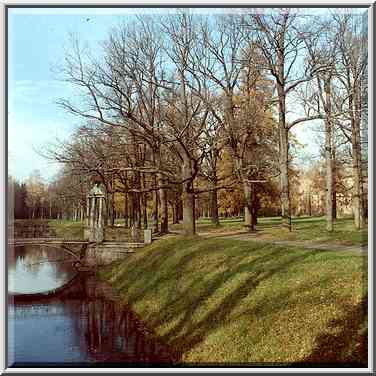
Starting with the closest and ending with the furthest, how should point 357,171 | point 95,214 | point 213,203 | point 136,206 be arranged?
point 357,171 < point 213,203 < point 95,214 < point 136,206

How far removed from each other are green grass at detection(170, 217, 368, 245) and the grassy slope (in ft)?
0.88

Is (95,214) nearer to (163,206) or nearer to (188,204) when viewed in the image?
(163,206)

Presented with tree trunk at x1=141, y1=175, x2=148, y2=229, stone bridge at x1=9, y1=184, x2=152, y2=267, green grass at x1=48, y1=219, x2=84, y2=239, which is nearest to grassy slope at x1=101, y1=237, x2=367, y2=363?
stone bridge at x1=9, y1=184, x2=152, y2=267

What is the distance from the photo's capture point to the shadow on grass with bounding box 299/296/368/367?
243 inches

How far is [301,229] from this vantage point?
827 centimetres

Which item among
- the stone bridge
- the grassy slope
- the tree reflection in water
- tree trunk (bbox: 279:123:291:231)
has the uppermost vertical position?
tree trunk (bbox: 279:123:291:231)

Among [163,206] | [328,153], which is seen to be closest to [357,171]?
[328,153]

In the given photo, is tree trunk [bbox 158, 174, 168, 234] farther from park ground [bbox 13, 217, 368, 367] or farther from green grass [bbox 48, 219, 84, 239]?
green grass [bbox 48, 219, 84, 239]

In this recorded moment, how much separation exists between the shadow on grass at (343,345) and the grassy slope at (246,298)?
0.04 feet

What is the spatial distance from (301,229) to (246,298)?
1.50m

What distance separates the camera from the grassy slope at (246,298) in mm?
6449

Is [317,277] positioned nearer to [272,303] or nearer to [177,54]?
[272,303]

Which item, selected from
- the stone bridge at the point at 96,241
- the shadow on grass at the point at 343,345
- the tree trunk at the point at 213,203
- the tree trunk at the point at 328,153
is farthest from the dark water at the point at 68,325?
the tree trunk at the point at 328,153

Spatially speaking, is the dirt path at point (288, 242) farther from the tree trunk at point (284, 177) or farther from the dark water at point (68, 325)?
the dark water at point (68, 325)
